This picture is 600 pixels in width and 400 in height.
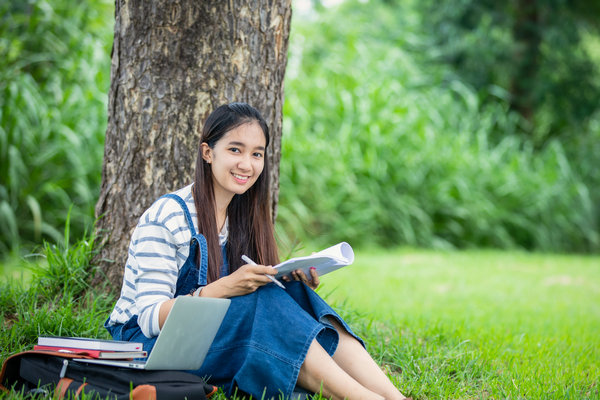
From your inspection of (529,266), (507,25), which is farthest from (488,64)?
(529,266)

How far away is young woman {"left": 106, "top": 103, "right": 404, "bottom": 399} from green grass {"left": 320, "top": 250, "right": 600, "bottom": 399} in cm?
52

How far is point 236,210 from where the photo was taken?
8.84 ft

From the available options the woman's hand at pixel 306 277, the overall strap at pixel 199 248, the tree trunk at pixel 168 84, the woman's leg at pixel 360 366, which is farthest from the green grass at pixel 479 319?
the tree trunk at pixel 168 84

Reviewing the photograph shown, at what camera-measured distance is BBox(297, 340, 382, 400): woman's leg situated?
2275 mm

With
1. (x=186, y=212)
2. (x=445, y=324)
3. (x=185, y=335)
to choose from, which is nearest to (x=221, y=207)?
(x=186, y=212)

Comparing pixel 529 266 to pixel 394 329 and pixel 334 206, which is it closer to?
pixel 334 206

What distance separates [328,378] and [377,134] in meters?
5.65

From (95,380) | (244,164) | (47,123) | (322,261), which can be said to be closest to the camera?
(95,380)

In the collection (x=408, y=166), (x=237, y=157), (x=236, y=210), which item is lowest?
(x=236, y=210)

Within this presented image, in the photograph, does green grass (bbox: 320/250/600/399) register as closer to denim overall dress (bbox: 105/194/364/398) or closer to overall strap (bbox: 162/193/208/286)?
denim overall dress (bbox: 105/194/364/398)

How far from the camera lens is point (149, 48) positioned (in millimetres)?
3105

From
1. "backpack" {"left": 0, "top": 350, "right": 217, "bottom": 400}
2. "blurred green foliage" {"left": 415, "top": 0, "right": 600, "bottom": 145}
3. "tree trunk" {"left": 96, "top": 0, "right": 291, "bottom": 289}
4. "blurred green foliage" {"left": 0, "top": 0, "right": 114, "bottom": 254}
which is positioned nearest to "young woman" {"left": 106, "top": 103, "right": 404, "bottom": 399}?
"backpack" {"left": 0, "top": 350, "right": 217, "bottom": 400}

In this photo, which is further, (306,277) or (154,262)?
(306,277)

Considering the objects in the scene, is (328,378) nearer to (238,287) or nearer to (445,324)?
(238,287)
